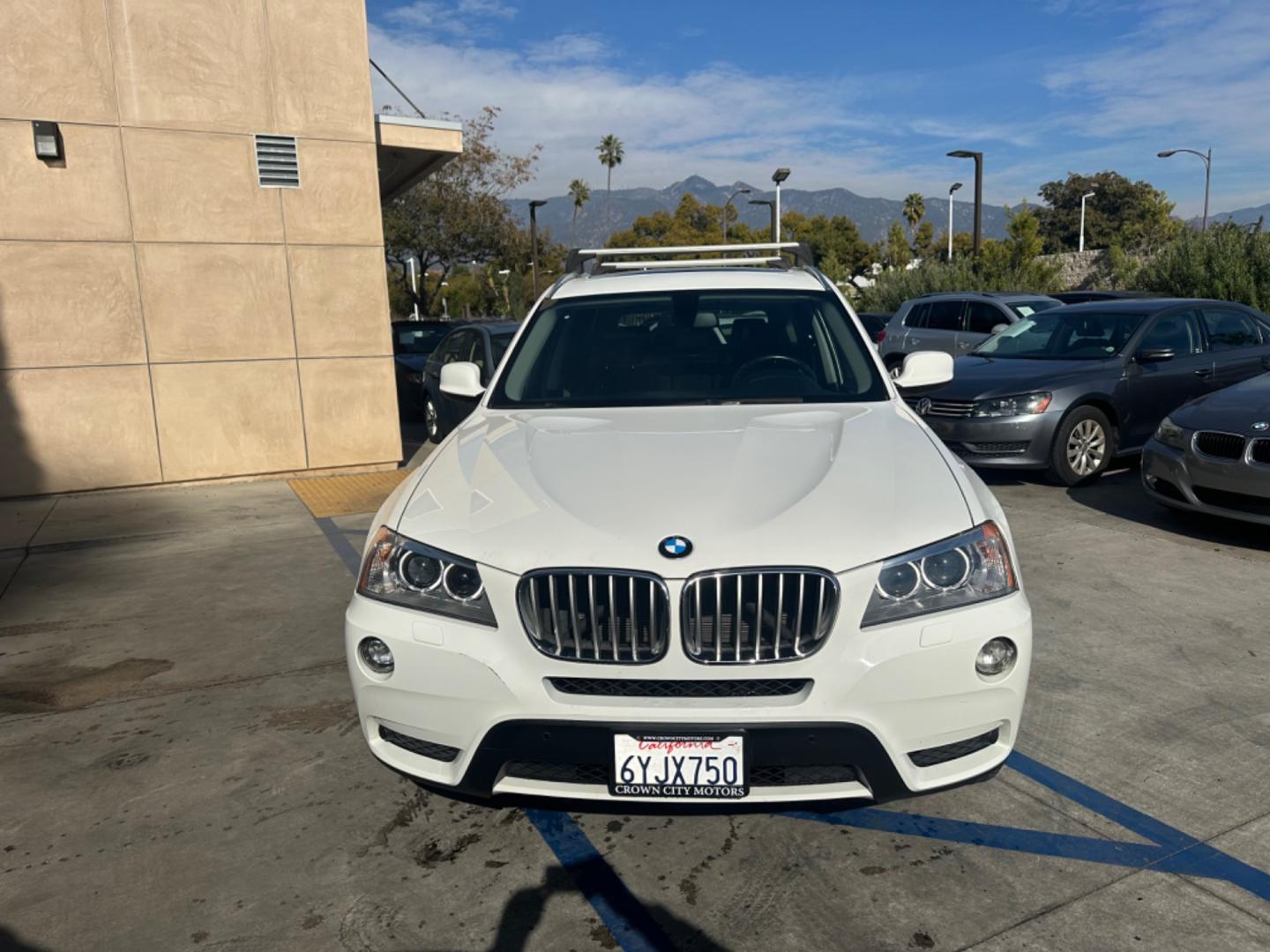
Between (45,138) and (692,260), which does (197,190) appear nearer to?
(45,138)

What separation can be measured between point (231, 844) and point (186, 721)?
43.7 inches

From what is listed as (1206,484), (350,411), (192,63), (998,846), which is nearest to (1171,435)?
(1206,484)

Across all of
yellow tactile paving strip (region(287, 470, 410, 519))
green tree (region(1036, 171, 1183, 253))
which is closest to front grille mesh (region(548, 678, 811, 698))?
yellow tactile paving strip (region(287, 470, 410, 519))

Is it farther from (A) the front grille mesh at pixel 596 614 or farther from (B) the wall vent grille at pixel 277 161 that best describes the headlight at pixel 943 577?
(B) the wall vent grille at pixel 277 161

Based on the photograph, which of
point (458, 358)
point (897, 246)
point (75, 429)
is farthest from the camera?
point (897, 246)

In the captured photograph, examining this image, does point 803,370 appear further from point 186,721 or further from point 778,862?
point 186,721

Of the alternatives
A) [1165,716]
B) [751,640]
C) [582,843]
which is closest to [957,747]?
[751,640]

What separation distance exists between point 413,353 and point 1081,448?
33.0ft

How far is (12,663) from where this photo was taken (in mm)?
4711

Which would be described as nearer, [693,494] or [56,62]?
[693,494]

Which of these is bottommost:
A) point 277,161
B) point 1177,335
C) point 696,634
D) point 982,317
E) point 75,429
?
point 75,429

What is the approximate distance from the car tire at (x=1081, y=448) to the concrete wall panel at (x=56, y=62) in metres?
8.91

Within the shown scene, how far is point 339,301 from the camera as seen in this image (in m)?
9.84

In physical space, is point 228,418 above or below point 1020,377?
below
